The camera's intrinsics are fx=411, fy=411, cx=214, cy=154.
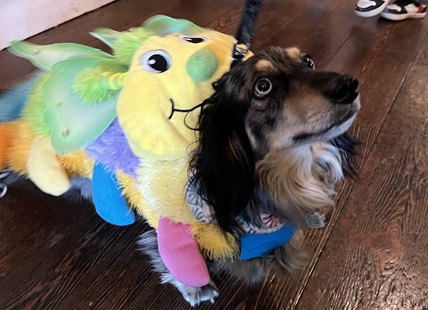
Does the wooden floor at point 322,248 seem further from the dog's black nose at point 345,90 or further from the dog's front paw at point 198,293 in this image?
the dog's black nose at point 345,90

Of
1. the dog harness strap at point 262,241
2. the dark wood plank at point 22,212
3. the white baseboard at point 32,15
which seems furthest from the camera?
the white baseboard at point 32,15

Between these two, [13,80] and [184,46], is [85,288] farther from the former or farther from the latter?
[13,80]

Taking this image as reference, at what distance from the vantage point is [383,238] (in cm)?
127

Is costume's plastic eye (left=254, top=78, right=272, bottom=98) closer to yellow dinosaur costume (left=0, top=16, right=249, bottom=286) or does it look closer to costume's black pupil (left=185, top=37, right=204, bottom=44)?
yellow dinosaur costume (left=0, top=16, right=249, bottom=286)

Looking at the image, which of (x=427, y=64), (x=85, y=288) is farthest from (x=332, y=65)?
(x=85, y=288)

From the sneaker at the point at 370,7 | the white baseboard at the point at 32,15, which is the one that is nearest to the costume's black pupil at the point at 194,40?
the white baseboard at the point at 32,15

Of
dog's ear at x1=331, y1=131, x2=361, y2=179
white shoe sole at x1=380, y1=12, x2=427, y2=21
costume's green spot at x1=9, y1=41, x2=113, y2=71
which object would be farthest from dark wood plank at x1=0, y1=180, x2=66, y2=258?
white shoe sole at x1=380, y1=12, x2=427, y2=21

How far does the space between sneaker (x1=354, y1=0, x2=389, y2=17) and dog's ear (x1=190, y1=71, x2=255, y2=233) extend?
5.92 ft

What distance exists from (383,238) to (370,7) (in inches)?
63.6

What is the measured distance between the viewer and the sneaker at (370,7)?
7.80 feet

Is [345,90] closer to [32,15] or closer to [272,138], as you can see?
[272,138]

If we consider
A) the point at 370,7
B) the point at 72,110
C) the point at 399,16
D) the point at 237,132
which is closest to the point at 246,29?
the point at 237,132

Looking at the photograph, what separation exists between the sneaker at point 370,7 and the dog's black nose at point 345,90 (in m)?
1.83

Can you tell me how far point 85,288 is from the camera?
46.7 inches
